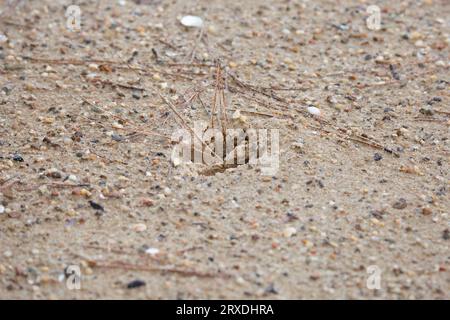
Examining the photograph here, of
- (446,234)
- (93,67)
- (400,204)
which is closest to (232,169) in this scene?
(400,204)

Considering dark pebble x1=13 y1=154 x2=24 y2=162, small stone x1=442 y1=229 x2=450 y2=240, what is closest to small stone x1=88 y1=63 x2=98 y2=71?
dark pebble x1=13 y1=154 x2=24 y2=162

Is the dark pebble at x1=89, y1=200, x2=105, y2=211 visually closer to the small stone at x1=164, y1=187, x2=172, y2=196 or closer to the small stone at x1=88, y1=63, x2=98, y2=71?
the small stone at x1=164, y1=187, x2=172, y2=196

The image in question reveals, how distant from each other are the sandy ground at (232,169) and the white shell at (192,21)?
4 centimetres

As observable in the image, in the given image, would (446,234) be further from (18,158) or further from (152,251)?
(18,158)

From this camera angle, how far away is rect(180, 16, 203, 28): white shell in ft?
12.2

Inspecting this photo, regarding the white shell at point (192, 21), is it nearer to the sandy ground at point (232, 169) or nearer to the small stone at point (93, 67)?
the sandy ground at point (232, 169)

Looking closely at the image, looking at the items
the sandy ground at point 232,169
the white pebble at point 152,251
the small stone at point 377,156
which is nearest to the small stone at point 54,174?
the sandy ground at point 232,169

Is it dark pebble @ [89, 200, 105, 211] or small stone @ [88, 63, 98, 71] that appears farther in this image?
small stone @ [88, 63, 98, 71]

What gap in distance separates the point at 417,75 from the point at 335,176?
0.98 m

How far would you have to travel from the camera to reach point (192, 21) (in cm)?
373

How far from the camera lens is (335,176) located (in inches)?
106

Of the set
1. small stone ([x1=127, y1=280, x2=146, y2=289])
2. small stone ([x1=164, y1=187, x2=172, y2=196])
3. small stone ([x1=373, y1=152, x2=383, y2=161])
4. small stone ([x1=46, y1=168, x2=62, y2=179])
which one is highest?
small stone ([x1=373, y1=152, x2=383, y2=161])

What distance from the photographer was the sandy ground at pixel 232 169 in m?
2.28
